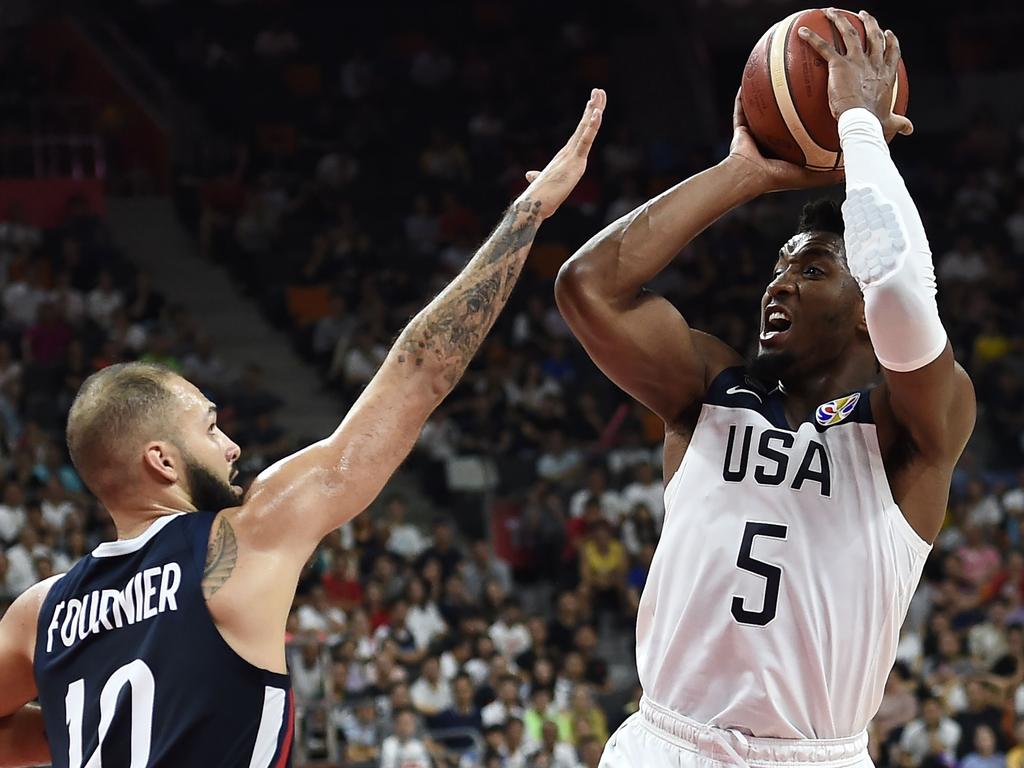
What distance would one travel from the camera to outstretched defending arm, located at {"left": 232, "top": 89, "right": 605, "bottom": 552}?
9.53 ft

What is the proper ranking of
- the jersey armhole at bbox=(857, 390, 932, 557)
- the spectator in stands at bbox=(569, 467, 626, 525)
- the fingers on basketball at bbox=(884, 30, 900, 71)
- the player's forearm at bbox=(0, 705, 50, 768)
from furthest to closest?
the spectator in stands at bbox=(569, 467, 626, 525) → the fingers on basketball at bbox=(884, 30, 900, 71) → the jersey armhole at bbox=(857, 390, 932, 557) → the player's forearm at bbox=(0, 705, 50, 768)

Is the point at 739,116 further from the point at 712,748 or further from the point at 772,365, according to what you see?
the point at 712,748

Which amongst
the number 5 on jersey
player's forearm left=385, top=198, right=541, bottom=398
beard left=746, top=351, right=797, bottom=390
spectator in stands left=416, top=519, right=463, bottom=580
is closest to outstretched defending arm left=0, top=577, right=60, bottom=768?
player's forearm left=385, top=198, right=541, bottom=398

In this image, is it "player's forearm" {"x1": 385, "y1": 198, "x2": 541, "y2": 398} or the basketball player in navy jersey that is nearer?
the basketball player in navy jersey

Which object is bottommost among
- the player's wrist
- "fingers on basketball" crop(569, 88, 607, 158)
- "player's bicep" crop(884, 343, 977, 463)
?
"player's bicep" crop(884, 343, 977, 463)

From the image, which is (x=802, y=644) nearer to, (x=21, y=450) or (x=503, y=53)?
(x=21, y=450)

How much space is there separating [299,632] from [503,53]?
11.6 metres

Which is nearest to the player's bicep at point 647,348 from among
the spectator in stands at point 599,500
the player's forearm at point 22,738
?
the player's forearm at point 22,738

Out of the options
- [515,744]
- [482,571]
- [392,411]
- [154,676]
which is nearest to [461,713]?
[515,744]

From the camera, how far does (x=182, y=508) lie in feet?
9.95

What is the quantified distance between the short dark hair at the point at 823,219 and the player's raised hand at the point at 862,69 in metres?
0.31

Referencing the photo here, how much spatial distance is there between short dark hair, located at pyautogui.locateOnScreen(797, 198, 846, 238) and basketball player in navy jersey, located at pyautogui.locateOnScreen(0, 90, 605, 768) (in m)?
1.10

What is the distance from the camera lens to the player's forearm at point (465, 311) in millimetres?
3111

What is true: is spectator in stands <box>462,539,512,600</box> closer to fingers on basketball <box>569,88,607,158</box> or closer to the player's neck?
the player's neck
